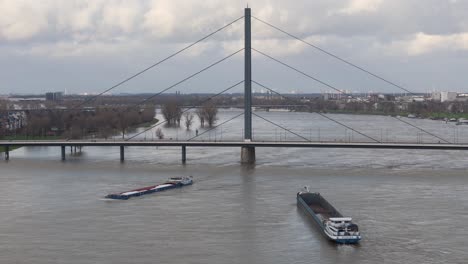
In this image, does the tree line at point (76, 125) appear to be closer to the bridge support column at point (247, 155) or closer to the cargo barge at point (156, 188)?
the bridge support column at point (247, 155)

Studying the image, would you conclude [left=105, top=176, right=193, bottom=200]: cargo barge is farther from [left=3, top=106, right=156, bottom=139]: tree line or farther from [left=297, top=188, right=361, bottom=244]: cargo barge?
[left=3, top=106, right=156, bottom=139]: tree line

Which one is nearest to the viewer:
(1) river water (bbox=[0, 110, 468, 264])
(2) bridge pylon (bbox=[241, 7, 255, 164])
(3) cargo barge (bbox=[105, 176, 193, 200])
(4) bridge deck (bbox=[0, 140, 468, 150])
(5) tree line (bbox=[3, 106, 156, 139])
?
(1) river water (bbox=[0, 110, 468, 264])

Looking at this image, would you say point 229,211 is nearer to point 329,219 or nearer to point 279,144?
point 329,219

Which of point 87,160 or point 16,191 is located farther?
point 87,160

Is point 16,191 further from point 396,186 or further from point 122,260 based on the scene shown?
point 396,186

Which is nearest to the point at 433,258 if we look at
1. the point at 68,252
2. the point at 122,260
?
the point at 122,260

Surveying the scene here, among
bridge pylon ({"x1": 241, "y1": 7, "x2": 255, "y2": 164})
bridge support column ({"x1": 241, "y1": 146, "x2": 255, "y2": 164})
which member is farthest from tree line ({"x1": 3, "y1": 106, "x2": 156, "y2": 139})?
bridge support column ({"x1": 241, "y1": 146, "x2": 255, "y2": 164})

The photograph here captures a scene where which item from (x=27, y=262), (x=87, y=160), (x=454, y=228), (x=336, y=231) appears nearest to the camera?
(x=27, y=262)
